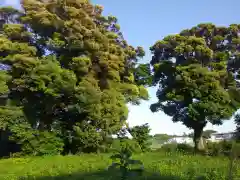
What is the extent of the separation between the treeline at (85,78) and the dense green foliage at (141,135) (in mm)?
247

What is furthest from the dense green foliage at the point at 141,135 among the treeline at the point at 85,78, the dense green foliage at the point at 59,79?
the dense green foliage at the point at 59,79

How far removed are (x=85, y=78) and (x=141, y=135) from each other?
7.08 m

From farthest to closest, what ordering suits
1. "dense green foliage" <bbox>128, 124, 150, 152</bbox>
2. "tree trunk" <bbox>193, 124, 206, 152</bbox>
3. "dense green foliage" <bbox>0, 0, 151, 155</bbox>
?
"tree trunk" <bbox>193, 124, 206, 152</bbox>
"dense green foliage" <bbox>128, 124, 150, 152</bbox>
"dense green foliage" <bbox>0, 0, 151, 155</bbox>

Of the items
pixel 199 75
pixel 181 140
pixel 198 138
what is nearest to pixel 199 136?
pixel 198 138

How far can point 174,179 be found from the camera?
35.0ft

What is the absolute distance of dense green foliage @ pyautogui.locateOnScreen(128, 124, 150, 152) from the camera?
29844 mm

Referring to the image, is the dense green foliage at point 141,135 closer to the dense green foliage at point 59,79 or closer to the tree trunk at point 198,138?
the dense green foliage at point 59,79

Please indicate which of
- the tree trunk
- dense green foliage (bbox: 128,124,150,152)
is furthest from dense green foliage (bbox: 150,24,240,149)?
dense green foliage (bbox: 128,124,150,152)

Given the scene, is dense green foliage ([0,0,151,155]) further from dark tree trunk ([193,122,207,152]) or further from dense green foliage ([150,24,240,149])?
dark tree trunk ([193,122,207,152])

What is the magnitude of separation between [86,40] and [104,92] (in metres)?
4.17

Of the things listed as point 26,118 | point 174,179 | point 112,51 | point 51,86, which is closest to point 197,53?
point 112,51

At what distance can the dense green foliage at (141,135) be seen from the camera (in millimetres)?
29844

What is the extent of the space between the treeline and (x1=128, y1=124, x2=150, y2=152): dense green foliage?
0.25 m

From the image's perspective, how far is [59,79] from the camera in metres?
25.5
